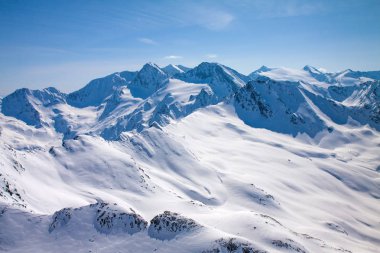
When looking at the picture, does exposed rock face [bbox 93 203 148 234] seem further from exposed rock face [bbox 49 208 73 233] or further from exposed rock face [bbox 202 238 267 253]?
exposed rock face [bbox 202 238 267 253]

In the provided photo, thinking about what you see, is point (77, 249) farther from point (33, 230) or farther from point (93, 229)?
point (33, 230)

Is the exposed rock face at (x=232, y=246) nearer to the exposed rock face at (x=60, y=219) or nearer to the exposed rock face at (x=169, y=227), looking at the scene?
→ the exposed rock face at (x=169, y=227)

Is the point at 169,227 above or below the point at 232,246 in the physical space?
above

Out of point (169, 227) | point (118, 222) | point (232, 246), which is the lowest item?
point (232, 246)

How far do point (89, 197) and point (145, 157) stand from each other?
6136 cm

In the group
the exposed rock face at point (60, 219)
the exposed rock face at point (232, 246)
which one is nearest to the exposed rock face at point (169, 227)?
the exposed rock face at point (232, 246)

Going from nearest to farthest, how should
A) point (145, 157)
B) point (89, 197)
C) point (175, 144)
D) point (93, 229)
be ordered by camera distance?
1. point (93, 229)
2. point (89, 197)
3. point (145, 157)
4. point (175, 144)

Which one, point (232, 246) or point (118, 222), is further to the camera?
point (118, 222)

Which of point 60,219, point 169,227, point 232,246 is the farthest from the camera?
point 60,219

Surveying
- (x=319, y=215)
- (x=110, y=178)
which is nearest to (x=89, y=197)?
(x=110, y=178)

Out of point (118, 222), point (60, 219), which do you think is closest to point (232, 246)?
point (118, 222)

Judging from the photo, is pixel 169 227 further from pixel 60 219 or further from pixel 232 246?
pixel 60 219

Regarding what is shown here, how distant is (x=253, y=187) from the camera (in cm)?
16725

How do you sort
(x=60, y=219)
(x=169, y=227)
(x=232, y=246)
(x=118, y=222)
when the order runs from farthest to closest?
(x=60, y=219) → (x=118, y=222) → (x=169, y=227) → (x=232, y=246)
